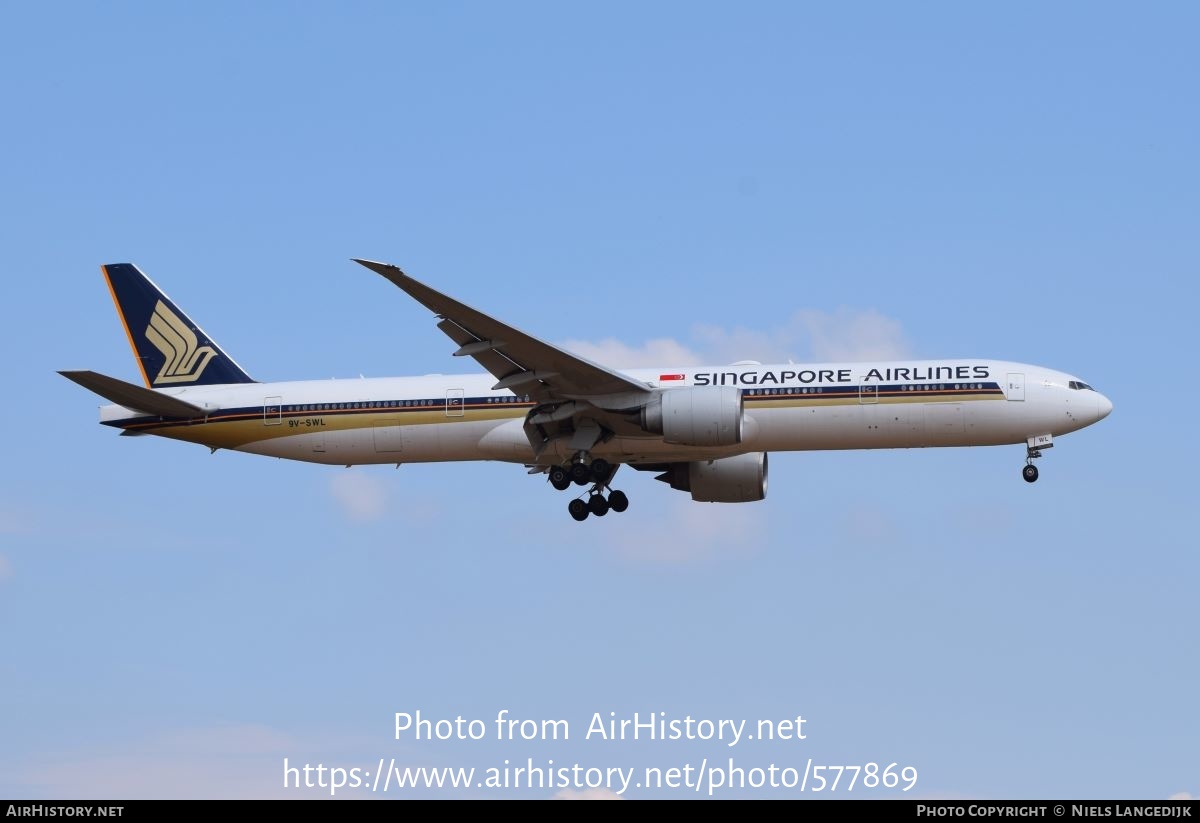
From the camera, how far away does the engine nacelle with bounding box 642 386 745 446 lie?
43688 mm

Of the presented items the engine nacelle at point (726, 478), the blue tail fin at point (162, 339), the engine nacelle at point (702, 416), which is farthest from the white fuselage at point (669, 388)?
the engine nacelle at point (726, 478)

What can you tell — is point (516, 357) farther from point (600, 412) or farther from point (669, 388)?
point (669, 388)

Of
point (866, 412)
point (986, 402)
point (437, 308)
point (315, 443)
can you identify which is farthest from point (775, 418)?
point (315, 443)

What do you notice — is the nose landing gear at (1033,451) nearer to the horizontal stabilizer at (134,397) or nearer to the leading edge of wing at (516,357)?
the leading edge of wing at (516,357)

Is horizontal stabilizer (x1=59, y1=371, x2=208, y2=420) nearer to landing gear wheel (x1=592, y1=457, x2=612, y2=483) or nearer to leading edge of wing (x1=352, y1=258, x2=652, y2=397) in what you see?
leading edge of wing (x1=352, y1=258, x2=652, y2=397)

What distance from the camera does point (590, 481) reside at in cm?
4731

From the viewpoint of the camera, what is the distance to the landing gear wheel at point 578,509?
48.5 meters

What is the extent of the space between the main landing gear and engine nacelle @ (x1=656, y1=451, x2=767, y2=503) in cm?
258

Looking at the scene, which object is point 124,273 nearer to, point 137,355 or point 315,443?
point 137,355

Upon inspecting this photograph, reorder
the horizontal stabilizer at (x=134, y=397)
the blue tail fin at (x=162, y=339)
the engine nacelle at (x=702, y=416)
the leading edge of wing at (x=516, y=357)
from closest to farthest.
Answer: the leading edge of wing at (x=516, y=357)
the engine nacelle at (x=702, y=416)
the horizontal stabilizer at (x=134, y=397)
the blue tail fin at (x=162, y=339)

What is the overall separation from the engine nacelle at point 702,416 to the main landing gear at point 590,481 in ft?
10.9

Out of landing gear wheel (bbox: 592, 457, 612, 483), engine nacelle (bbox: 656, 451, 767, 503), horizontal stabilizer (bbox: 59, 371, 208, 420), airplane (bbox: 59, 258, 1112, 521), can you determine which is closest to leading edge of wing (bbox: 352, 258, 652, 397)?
airplane (bbox: 59, 258, 1112, 521)

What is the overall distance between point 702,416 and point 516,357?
512 centimetres

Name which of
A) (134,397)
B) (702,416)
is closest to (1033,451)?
(702,416)
